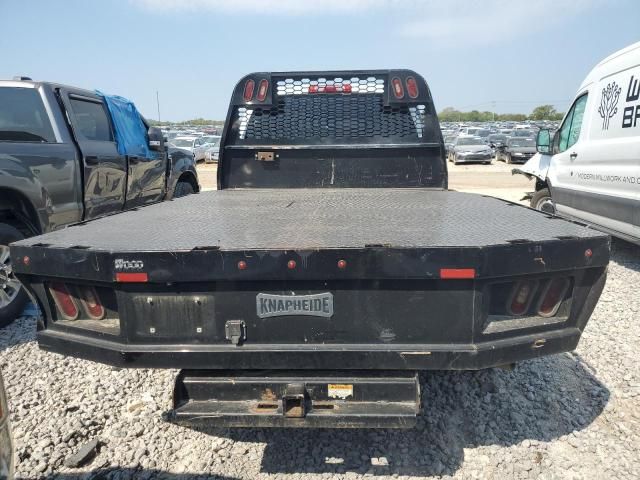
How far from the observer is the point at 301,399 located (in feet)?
7.07

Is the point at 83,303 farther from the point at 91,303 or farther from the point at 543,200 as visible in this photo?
the point at 543,200

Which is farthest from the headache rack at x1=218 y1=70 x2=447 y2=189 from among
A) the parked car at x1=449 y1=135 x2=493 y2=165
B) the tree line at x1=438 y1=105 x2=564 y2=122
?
the tree line at x1=438 y1=105 x2=564 y2=122

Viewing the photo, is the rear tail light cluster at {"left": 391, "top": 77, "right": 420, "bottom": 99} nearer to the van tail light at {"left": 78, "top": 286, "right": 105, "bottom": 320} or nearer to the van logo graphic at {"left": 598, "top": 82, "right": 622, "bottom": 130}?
the van logo graphic at {"left": 598, "top": 82, "right": 622, "bottom": 130}

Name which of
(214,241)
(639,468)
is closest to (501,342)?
(639,468)

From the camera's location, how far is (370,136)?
4.29 metres

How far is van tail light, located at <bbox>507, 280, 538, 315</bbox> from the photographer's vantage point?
2207mm

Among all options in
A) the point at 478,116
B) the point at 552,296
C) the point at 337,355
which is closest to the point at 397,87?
the point at 552,296

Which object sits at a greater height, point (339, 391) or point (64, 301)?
point (64, 301)

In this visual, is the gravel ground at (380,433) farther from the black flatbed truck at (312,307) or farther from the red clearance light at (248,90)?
the red clearance light at (248,90)

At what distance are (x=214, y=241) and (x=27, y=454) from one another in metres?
1.70

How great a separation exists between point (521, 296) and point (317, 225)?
108cm

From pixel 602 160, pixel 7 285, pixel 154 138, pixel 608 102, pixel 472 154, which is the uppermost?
pixel 608 102

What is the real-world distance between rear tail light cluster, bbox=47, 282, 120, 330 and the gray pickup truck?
2.27 metres

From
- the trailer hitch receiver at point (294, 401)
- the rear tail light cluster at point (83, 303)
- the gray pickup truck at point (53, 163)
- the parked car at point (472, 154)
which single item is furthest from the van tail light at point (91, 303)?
the parked car at point (472, 154)
